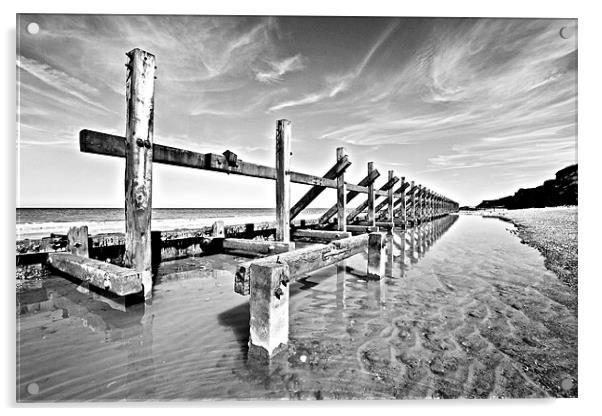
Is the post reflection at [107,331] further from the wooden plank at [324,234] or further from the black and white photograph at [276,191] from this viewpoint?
the wooden plank at [324,234]

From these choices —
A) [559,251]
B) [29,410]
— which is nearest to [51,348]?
[29,410]

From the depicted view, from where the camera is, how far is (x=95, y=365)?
88.0 inches

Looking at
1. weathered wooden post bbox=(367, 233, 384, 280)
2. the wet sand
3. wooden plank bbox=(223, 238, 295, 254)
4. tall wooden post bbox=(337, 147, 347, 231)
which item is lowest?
the wet sand

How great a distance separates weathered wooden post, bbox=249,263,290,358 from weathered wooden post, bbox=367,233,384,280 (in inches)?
111

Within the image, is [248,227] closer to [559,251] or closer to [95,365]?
[95,365]

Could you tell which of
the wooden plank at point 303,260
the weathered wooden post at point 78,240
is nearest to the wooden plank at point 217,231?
the weathered wooden post at point 78,240

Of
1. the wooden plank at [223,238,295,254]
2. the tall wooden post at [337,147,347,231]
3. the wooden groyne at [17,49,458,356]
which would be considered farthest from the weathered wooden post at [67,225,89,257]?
the tall wooden post at [337,147,347,231]

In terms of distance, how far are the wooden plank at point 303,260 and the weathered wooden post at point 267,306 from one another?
0.07 meters

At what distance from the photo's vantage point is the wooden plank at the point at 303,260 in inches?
91.5

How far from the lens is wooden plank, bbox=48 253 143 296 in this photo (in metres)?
2.50

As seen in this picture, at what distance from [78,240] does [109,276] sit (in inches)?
67.5

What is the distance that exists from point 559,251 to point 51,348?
30.8 feet

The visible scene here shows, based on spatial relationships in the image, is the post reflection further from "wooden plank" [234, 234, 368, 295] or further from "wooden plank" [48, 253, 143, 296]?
"wooden plank" [234, 234, 368, 295]

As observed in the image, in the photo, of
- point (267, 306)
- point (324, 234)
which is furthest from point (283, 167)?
point (267, 306)
